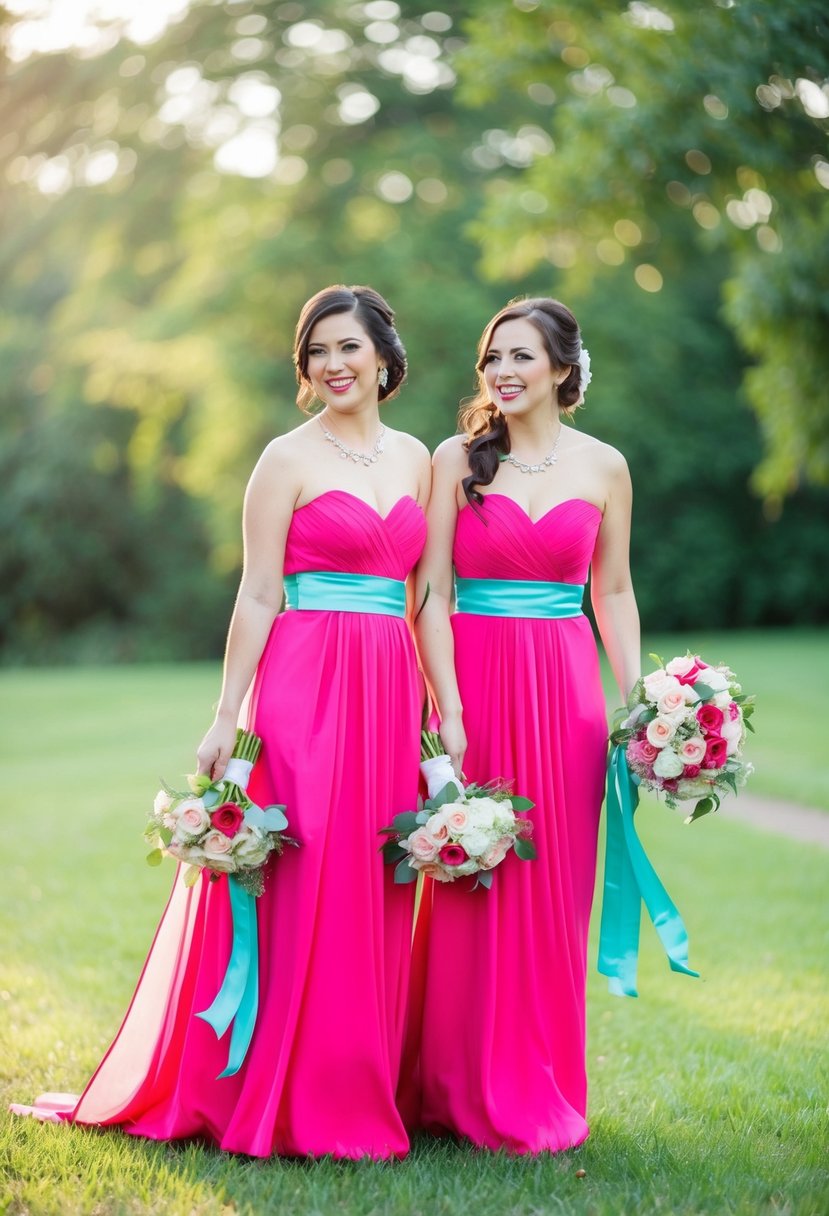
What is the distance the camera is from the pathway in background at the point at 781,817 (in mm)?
10867

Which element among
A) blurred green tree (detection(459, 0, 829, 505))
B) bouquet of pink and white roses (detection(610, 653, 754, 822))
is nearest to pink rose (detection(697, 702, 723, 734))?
bouquet of pink and white roses (detection(610, 653, 754, 822))

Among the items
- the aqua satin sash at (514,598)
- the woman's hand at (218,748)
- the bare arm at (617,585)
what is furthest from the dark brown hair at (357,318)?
the woman's hand at (218,748)

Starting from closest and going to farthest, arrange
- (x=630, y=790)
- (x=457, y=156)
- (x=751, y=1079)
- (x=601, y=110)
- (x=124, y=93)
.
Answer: (x=630, y=790), (x=751, y=1079), (x=601, y=110), (x=124, y=93), (x=457, y=156)

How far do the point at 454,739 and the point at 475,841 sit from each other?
45 centimetres

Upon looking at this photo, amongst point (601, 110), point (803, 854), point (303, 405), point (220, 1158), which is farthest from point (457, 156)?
point (220, 1158)

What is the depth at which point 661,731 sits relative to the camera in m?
4.14

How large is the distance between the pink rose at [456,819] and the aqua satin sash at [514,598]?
2.48 feet

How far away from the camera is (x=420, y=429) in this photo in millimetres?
24969

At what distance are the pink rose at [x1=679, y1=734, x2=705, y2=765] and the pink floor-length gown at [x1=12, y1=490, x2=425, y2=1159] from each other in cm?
86

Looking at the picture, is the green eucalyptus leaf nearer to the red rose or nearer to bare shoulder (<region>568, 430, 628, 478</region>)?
the red rose

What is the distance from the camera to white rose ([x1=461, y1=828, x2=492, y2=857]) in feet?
12.9

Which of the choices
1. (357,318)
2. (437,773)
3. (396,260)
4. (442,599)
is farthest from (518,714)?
(396,260)

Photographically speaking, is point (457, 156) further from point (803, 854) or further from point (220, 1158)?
point (220, 1158)

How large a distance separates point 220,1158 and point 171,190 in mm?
24498
